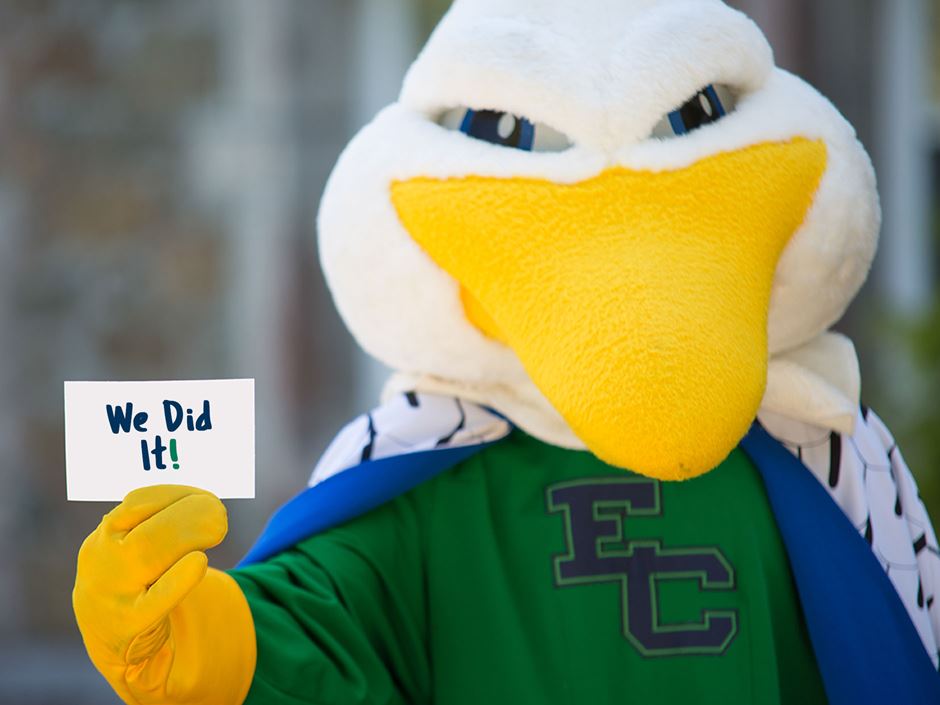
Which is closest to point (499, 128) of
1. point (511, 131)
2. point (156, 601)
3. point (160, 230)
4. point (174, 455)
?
point (511, 131)

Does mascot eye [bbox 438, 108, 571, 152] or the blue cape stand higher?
mascot eye [bbox 438, 108, 571, 152]

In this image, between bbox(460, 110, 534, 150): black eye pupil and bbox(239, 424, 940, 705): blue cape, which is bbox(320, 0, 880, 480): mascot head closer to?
bbox(460, 110, 534, 150): black eye pupil

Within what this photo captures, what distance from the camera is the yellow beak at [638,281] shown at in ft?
3.98

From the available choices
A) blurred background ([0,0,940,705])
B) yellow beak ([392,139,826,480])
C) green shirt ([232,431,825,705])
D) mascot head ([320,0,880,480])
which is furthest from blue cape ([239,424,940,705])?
blurred background ([0,0,940,705])

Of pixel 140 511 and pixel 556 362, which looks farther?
pixel 556 362

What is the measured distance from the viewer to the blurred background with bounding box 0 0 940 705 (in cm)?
384

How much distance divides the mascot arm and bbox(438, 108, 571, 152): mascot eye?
0.48m

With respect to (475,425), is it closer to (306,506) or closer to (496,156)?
(306,506)

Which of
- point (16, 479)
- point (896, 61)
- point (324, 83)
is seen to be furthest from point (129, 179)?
point (896, 61)

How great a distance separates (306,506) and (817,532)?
25.4 inches

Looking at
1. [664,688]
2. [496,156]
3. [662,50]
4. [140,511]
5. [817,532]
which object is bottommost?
[664,688]

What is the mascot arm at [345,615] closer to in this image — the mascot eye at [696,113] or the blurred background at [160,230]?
the mascot eye at [696,113]

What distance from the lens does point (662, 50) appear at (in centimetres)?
139

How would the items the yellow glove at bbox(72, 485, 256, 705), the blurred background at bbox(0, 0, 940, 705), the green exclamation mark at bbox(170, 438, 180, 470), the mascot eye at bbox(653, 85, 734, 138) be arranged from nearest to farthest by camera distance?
the yellow glove at bbox(72, 485, 256, 705) → the green exclamation mark at bbox(170, 438, 180, 470) → the mascot eye at bbox(653, 85, 734, 138) → the blurred background at bbox(0, 0, 940, 705)
